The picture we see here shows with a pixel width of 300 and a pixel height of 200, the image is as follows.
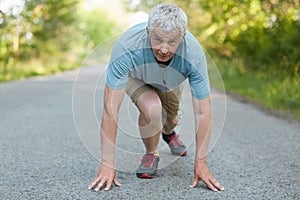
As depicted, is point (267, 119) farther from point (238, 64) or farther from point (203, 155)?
point (238, 64)

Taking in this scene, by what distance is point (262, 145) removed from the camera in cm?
498

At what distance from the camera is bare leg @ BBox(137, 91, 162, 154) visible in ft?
11.5

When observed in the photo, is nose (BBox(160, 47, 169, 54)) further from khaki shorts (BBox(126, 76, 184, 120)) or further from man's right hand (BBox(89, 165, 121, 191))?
man's right hand (BBox(89, 165, 121, 191))

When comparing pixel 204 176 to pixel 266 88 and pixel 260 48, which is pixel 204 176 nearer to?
pixel 266 88

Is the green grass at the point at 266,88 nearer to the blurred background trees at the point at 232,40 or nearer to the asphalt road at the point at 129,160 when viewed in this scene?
the blurred background trees at the point at 232,40

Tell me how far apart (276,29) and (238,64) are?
3621 millimetres

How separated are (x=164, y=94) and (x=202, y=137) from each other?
2.11 ft

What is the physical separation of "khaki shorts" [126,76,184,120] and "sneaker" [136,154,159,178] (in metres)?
0.42

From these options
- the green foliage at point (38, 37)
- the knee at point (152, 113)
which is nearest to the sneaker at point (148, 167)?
the knee at point (152, 113)

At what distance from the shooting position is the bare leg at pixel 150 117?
3506 mm

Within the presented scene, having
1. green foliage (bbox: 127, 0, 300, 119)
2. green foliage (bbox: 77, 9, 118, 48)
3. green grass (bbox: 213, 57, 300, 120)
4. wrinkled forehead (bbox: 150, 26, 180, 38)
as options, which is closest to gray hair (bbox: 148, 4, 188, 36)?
wrinkled forehead (bbox: 150, 26, 180, 38)

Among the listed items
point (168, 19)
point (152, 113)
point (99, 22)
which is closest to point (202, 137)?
point (152, 113)

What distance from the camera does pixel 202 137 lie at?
3209 mm

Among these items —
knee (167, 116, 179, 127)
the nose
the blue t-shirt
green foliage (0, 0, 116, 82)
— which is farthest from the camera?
green foliage (0, 0, 116, 82)
